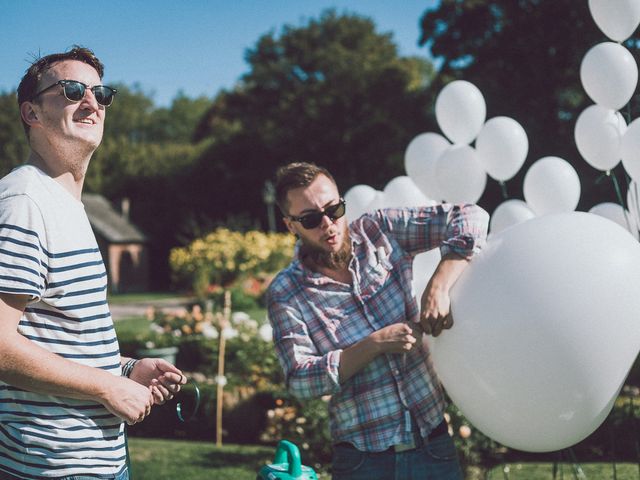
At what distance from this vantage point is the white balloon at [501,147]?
394 cm

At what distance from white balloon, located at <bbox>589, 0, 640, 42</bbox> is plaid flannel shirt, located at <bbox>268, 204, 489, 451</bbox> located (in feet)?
5.86

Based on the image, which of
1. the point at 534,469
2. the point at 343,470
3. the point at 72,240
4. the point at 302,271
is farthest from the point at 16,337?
the point at 534,469

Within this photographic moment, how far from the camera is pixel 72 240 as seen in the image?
162 centimetres

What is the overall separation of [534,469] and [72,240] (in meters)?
4.72

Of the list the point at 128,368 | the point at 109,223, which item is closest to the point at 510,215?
the point at 128,368

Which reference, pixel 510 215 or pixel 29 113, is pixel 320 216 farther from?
pixel 510 215

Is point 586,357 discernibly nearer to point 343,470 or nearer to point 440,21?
point 343,470

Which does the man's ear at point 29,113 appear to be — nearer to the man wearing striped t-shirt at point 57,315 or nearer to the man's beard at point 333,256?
the man wearing striped t-shirt at point 57,315

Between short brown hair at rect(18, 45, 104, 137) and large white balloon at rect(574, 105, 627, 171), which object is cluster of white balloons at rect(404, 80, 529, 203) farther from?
short brown hair at rect(18, 45, 104, 137)

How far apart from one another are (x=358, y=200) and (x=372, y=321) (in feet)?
7.43

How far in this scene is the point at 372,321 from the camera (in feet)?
7.06

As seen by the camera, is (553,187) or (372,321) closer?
(372,321)

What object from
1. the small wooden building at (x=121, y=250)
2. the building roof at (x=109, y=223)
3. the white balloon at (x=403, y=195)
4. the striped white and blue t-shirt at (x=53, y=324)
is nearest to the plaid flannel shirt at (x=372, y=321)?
the striped white and blue t-shirt at (x=53, y=324)

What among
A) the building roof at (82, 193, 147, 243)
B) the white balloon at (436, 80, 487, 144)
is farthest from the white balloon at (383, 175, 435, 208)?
the building roof at (82, 193, 147, 243)
